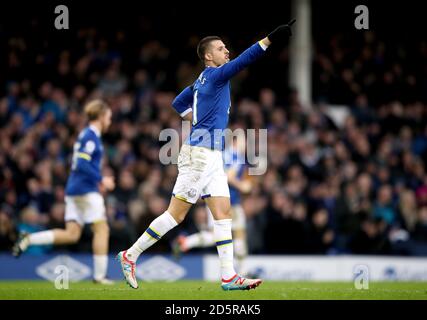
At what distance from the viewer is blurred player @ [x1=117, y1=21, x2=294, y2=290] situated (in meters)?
9.87

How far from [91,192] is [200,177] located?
134 inches

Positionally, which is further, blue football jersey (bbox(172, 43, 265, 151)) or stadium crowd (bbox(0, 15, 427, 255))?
stadium crowd (bbox(0, 15, 427, 255))

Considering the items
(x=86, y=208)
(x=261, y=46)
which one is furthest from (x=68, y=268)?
(x=261, y=46)

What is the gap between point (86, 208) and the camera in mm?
12836

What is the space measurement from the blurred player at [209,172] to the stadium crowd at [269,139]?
21.6 feet

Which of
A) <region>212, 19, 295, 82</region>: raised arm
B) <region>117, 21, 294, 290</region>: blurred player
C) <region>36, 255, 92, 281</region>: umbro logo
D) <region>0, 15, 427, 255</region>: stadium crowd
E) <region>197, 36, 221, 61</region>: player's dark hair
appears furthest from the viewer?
<region>0, 15, 427, 255</region>: stadium crowd

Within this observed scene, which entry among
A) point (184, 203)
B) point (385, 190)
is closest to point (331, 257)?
point (385, 190)

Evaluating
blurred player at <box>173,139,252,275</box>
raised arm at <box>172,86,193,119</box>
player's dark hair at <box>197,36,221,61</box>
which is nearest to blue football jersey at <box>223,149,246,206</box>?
blurred player at <box>173,139,252,275</box>

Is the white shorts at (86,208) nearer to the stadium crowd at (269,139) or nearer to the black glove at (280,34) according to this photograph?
the stadium crowd at (269,139)

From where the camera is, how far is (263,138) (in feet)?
65.8

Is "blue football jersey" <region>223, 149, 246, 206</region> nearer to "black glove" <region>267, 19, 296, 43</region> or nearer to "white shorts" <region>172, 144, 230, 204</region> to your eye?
"white shorts" <region>172, 144, 230, 204</region>

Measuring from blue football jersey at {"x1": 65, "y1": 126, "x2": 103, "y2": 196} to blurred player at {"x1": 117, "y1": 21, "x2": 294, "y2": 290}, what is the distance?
280cm

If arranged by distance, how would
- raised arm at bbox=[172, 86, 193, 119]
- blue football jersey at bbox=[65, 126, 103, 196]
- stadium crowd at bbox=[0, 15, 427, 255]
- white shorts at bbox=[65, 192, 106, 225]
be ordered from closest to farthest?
1. raised arm at bbox=[172, 86, 193, 119]
2. blue football jersey at bbox=[65, 126, 103, 196]
3. white shorts at bbox=[65, 192, 106, 225]
4. stadium crowd at bbox=[0, 15, 427, 255]

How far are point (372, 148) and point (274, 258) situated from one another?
6.30m
